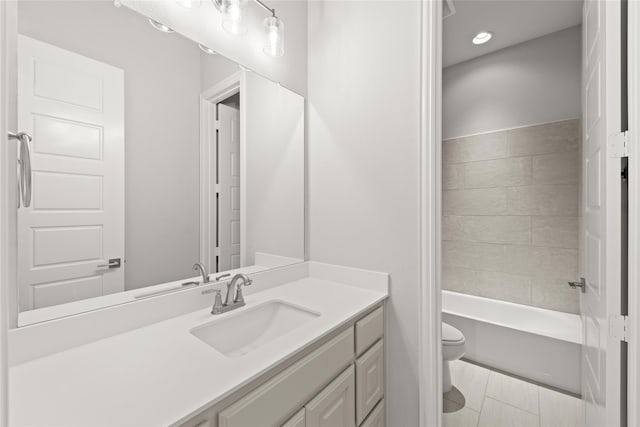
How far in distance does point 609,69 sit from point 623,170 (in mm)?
364

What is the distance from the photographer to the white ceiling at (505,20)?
198 centimetres

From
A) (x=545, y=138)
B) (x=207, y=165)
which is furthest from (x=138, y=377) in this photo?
(x=545, y=138)

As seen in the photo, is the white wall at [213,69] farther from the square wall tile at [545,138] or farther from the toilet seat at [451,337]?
the square wall tile at [545,138]

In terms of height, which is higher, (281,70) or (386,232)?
(281,70)

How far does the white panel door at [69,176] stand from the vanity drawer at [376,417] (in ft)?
3.74

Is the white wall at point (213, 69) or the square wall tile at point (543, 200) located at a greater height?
the white wall at point (213, 69)

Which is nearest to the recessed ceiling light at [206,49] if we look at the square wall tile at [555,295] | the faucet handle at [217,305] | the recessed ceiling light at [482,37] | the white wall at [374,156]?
the white wall at [374,156]

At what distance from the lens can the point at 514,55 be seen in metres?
2.46

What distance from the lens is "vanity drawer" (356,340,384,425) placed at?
115 centimetres

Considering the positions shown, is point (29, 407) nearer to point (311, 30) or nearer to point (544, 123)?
point (311, 30)

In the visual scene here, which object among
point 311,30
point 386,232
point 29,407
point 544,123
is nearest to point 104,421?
point 29,407

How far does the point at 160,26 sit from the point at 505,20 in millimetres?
2416

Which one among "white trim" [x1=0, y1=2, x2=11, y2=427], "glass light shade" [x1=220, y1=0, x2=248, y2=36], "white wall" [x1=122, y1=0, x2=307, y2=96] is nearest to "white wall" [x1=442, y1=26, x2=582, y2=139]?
"white wall" [x1=122, y1=0, x2=307, y2=96]

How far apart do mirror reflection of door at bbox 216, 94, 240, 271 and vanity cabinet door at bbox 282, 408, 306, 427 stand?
2.24 feet
